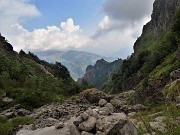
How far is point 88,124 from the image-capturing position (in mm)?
16562

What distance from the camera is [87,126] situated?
16.5 m

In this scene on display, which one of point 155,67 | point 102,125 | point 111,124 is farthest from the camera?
point 155,67

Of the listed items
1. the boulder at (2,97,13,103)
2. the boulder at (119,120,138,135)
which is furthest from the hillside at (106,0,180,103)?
the boulder at (2,97,13,103)

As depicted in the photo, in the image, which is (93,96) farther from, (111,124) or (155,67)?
(155,67)

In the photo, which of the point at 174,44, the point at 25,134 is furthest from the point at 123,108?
the point at 174,44

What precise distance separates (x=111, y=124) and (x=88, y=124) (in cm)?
123

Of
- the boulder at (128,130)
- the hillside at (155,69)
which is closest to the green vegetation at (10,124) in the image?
the hillside at (155,69)

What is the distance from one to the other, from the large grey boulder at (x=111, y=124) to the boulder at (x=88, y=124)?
25cm

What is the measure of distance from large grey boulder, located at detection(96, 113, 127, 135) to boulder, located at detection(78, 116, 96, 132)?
251 mm

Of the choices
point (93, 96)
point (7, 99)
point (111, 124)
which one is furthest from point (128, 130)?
point (93, 96)

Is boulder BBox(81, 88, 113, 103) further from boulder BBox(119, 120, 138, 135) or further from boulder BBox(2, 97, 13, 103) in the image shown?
boulder BBox(119, 120, 138, 135)

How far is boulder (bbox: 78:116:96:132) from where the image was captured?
16.5 m

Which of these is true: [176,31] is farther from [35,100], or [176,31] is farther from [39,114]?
[39,114]

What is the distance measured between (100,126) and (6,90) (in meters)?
36.2
